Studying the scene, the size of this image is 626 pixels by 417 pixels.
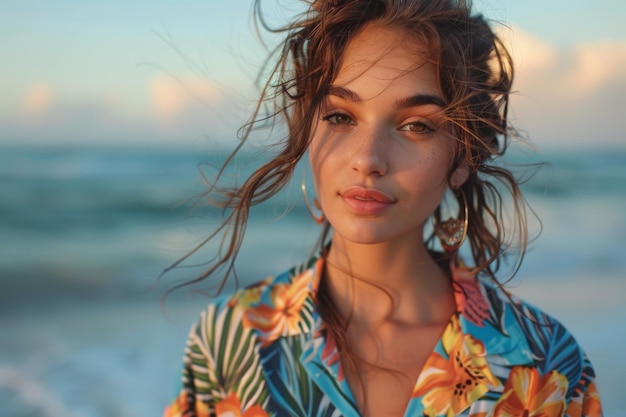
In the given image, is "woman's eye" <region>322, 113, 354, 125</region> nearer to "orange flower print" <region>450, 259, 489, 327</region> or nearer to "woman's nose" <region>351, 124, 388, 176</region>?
"woman's nose" <region>351, 124, 388, 176</region>

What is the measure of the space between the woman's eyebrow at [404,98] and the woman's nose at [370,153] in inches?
3.8

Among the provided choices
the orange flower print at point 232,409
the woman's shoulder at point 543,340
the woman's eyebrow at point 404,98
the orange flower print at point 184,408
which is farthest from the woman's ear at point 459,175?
the orange flower print at point 184,408

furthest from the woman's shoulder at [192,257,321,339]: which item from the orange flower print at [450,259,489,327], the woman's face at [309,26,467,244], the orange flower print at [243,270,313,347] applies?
the orange flower print at [450,259,489,327]

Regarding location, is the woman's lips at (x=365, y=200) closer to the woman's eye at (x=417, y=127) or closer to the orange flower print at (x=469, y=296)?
the woman's eye at (x=417, y=127)

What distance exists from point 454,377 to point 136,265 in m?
7.59

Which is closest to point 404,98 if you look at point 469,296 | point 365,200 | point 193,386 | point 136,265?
point 365,200

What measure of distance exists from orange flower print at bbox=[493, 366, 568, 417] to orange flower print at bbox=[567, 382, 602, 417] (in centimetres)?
5

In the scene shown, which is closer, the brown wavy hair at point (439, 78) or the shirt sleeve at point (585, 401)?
the brown wavy hair at point (439, 78)

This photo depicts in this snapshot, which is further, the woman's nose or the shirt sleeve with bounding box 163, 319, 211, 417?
the shirt sleeve with bounding box 163, 319, 211, 417

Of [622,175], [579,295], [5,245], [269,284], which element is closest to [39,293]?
[5,245]

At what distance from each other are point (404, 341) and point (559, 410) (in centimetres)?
53

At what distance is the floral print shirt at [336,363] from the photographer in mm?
2352

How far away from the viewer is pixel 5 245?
409 inches

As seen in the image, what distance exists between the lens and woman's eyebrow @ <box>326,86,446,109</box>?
224 centimetres
